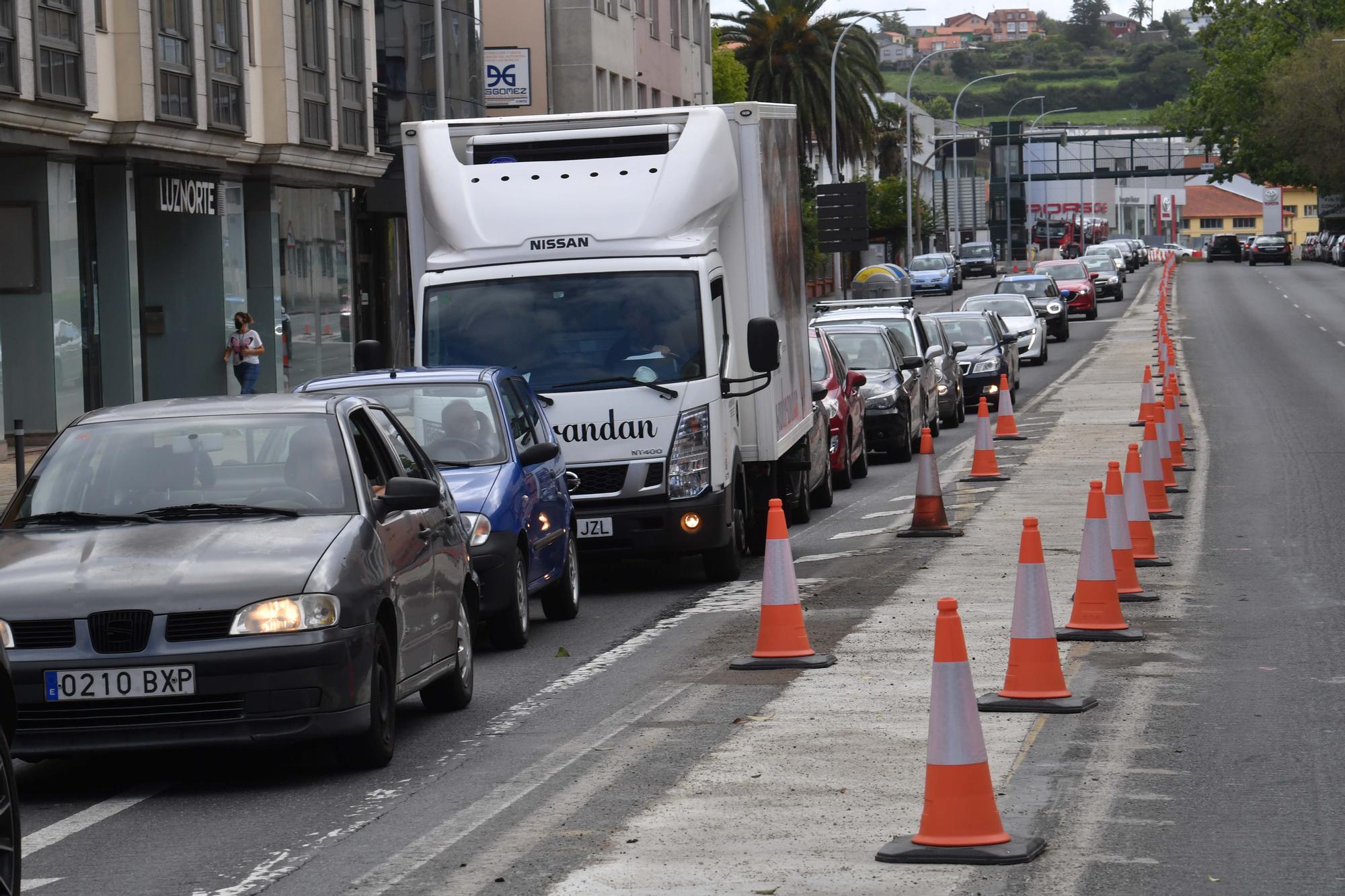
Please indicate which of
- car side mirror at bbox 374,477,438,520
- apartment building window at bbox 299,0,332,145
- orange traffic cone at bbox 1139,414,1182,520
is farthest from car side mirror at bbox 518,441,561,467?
apartment building window at bbox 299,0,332,145

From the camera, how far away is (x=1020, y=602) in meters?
8.56

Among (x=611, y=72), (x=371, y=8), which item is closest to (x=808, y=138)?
(x=611, y=72)

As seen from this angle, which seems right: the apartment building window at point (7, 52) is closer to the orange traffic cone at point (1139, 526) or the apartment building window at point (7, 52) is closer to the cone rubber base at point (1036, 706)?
the orange traffic cone at point (1139, 526)

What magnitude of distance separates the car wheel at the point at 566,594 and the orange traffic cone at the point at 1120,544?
3.28m

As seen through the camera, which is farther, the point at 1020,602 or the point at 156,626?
the point at 1020,602

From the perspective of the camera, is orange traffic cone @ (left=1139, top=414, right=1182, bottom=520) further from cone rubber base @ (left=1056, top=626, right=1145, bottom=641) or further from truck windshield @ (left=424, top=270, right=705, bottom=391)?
cone rubber base @ (left=1056, top=626, right=1145, bottom=641)

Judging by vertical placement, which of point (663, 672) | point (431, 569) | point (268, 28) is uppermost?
point (268, 28)

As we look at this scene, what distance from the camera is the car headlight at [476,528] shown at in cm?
1122

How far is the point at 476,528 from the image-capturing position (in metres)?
11.3

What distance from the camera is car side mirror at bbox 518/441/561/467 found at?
11.9 metres

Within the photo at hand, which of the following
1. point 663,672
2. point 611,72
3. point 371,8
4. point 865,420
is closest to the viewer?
point 663,672

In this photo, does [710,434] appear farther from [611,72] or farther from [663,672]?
[611,72]

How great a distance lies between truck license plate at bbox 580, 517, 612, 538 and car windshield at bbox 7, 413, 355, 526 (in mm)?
5101

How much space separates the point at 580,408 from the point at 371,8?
79.7 feet
